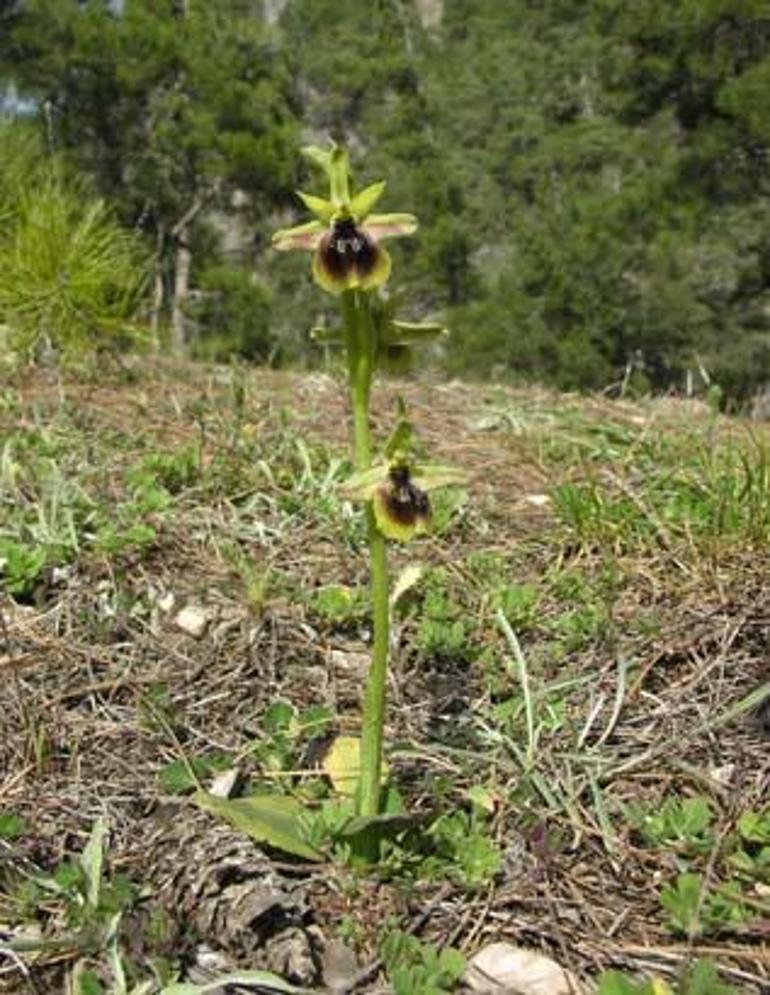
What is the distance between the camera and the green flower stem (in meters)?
1.38

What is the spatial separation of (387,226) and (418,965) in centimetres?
76

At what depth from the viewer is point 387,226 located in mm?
1412

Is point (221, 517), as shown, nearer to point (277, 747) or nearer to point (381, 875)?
point (277, 747)

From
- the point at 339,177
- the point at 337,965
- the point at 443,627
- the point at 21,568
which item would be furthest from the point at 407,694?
the point at 339,177

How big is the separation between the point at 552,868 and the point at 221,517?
1106mm

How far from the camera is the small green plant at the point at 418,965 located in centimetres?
126

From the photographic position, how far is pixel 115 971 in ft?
4.29

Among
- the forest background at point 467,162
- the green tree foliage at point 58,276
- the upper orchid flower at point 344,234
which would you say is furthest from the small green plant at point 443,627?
the forest background at point 467,162

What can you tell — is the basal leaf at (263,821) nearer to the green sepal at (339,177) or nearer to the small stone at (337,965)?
the small stone at (337,965)

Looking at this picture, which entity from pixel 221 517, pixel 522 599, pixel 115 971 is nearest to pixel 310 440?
pixel 221 517

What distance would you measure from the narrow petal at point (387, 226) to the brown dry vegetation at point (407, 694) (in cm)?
65

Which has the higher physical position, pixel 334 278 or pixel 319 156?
pixel 319 156

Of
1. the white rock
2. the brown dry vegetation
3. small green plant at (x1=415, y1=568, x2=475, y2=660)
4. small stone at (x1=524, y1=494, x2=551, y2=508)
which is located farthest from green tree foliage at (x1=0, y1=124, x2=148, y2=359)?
the white rock

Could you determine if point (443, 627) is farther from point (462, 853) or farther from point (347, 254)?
point (347, 254)
